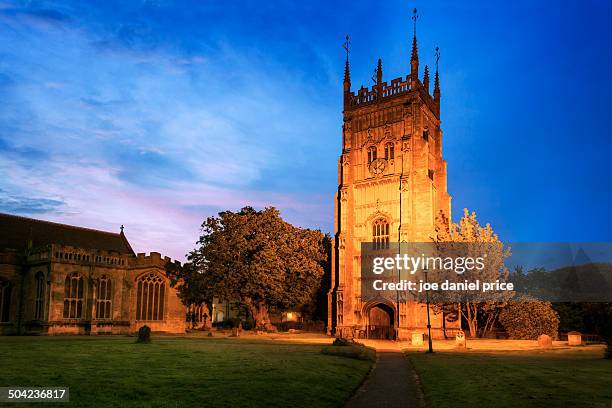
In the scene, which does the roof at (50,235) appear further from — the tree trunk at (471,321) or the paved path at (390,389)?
the paved path at (390,389)

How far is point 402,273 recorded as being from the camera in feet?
177

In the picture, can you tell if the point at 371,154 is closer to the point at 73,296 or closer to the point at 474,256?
the point at 474,256

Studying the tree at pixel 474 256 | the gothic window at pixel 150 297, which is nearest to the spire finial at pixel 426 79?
the tree at pixel 474 256

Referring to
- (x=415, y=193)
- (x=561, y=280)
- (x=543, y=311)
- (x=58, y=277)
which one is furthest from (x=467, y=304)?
(x=58, y=277)

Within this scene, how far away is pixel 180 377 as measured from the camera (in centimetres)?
1736

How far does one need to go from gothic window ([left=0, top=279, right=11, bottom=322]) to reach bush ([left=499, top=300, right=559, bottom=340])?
147 feet

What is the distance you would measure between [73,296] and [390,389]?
35.1 metres

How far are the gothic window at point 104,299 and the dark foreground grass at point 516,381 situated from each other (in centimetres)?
3059

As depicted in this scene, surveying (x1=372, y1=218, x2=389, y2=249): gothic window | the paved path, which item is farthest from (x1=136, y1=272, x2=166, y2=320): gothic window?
the paved path

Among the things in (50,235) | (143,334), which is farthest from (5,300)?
(143,334)

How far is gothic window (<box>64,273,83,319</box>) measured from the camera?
45.0m

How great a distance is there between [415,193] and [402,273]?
8231mm

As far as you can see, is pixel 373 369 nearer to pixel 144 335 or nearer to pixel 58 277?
pixel 144 335

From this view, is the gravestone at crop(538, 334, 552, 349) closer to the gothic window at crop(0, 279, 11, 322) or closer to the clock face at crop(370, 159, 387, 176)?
the clock face at crop(370, 159, 387, 176)
